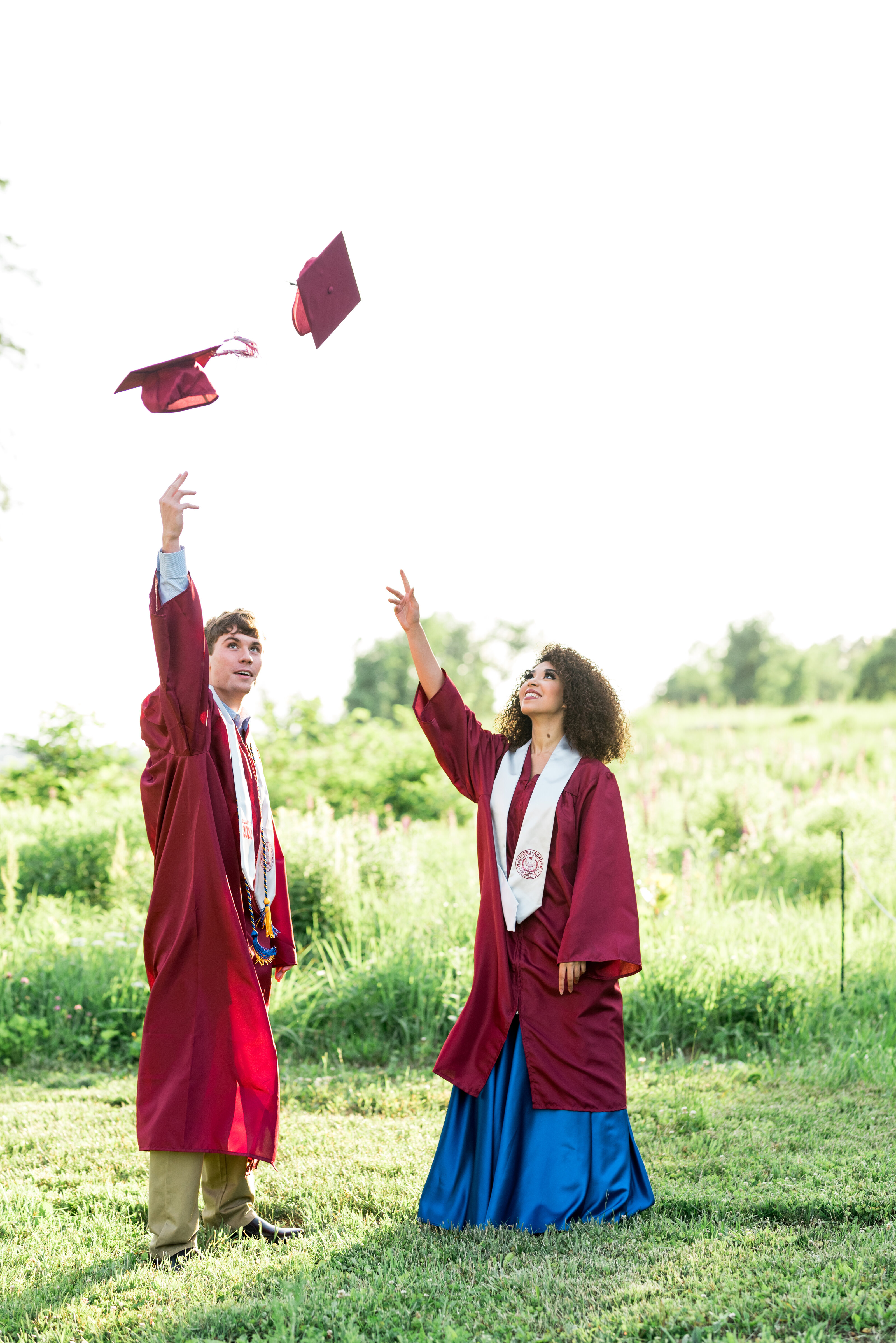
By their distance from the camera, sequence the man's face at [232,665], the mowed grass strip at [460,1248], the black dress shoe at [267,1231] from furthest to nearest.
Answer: the man's face at [232,665]
the black dress shoe at [267,1231]
the mowed grass strip at [460,1248]

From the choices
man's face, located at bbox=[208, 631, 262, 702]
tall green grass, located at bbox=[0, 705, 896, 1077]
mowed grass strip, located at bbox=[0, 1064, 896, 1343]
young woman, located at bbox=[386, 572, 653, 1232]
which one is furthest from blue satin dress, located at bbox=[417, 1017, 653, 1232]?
tall green grass, located at bbox=[0, 705, 896, 1077]

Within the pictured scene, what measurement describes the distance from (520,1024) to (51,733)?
33.7 feet

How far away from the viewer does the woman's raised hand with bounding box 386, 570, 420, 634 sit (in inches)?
162

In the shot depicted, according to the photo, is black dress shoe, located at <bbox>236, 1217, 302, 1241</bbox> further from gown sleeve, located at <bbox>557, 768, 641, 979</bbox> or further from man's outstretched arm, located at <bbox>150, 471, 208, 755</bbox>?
Answer: man's outstretched arm, located at <bbox>150, 471, 208, 755</bbox>

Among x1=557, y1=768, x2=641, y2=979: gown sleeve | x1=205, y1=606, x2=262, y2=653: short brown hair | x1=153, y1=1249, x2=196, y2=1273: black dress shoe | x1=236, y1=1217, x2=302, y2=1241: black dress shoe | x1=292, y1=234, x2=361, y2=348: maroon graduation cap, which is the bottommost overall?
→ x1=236, y1=1217, x2=302, y2=1241: black dress shoe

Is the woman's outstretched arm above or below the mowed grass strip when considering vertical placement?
above

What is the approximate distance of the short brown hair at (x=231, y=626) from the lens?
3906 millimetres

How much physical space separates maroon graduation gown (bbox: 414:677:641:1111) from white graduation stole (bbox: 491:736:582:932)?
2 cm

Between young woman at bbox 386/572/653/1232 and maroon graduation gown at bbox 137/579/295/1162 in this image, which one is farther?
young woman at bbox 386/572/653/1232

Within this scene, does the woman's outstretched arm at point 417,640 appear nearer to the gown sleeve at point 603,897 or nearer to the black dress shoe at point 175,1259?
the gown sleeve at point 603,897

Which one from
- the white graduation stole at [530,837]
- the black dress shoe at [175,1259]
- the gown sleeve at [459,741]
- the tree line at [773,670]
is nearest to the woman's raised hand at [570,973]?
the white graduation stole at [530,837]

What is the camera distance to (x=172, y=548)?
3490 millimetres

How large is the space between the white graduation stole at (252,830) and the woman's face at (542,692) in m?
1.00

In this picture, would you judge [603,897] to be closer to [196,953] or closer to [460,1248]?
[460,1248]
